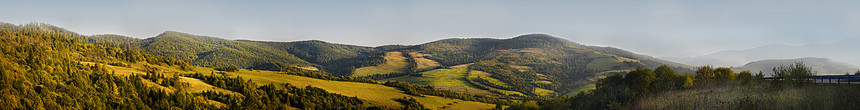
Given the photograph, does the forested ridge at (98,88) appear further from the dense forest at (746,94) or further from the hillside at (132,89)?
the dense forest at (746,94)

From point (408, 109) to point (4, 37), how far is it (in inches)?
6663

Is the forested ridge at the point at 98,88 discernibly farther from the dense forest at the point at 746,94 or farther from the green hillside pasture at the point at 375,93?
the dense forest at the point at 746,94

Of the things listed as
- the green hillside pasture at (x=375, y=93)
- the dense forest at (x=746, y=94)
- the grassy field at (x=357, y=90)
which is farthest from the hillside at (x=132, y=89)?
the dense forest at (x=746, y=94)

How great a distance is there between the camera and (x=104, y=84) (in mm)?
109938

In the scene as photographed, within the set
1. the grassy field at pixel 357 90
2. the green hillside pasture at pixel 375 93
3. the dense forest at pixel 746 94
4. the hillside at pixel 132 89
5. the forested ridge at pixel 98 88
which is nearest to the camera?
the dense forest at pixel 746 94

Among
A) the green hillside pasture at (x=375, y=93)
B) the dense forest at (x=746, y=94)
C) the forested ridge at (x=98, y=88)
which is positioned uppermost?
the dense forest at (x=746, y=94)

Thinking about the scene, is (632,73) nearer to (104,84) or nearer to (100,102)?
(100,102)

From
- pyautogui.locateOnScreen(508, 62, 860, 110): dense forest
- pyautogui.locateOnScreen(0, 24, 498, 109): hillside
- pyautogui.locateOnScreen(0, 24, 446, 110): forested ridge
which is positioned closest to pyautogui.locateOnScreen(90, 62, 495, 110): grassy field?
pyautogui.locateOnScreen(0, 24, 498, 109): hillside

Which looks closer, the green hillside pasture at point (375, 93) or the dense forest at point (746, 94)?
the dense forest at point (746, 94)

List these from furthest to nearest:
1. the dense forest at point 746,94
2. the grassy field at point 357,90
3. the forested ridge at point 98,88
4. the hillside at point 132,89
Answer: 1. the grassy field at point 357,90
2. the hillside at point 132,89
3. the forested ridge at point 98,88
4. the dense forest at point 746,94

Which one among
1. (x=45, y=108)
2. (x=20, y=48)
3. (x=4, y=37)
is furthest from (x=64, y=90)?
(x=4, y=37)

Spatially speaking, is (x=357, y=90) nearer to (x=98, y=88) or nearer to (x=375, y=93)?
(x=375, y=93)

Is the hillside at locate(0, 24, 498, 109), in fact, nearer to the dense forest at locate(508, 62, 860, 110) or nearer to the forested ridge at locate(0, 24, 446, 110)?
the forested ridge at locate(0, 24, 446, 110)

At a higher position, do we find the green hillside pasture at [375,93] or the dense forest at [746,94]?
the dense forest at [746,94]
